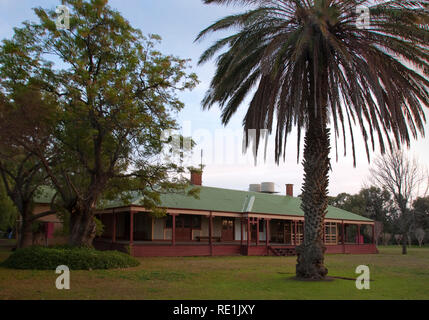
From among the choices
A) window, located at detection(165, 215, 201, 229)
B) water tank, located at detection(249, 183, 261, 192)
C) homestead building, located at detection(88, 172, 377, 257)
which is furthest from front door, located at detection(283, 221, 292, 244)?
window, located at detection(165, 215, 201, 229)

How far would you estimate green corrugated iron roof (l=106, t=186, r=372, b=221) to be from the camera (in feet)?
89.0

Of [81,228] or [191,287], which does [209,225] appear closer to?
[81,228]

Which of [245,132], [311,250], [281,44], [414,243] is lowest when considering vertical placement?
[414,243]

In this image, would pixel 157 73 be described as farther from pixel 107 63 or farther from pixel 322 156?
pixel 322 156

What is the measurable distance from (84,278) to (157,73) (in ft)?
28.3

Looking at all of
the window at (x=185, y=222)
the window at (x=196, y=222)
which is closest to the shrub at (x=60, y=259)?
the window at (x=185, y=222)

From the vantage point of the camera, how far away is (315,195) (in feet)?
43.6

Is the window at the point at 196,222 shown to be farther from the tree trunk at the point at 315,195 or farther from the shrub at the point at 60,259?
the tree trunk at the point at 315,195

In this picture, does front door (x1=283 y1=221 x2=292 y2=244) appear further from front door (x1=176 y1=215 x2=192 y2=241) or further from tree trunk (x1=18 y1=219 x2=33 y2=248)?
tree trunk (x1=18 y1=219 x2=33 y2=248)

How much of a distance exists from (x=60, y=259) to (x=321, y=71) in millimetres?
11991

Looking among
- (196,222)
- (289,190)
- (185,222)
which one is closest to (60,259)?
(185,222)

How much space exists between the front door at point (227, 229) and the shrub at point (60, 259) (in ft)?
51.9

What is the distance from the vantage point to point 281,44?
1233 centimetres
